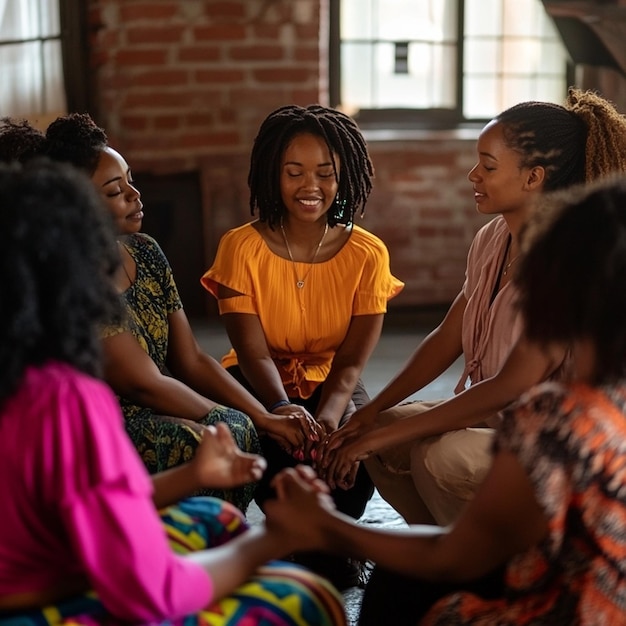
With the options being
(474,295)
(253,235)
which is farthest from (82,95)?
(474,295)

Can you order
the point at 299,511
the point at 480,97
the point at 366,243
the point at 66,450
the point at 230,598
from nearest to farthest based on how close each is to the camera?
the point at 66,450, the point at 230,598, the point at 299,511, the point at 366,243, the point at 480,97

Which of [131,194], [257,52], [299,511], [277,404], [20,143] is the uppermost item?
[257,52]

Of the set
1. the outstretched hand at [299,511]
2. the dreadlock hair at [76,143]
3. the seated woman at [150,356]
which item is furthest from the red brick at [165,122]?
the outstretched hand at [299,511]

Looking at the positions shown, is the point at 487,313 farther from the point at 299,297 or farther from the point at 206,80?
the point at 206,80

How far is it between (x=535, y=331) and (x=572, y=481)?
222 millimetres

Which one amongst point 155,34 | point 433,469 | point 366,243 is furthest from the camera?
point 155,34

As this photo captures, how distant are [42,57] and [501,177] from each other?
11.4ft

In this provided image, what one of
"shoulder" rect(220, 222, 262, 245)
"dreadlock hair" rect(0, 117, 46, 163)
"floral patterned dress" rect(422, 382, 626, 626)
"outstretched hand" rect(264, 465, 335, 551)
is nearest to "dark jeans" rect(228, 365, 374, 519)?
"shoulder" rect(220, 222, 262, 245)

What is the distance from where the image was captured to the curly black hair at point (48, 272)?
1.43 metres

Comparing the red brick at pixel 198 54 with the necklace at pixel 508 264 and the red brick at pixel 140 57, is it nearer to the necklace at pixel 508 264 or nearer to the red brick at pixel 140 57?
the red brick at pixel 140 57

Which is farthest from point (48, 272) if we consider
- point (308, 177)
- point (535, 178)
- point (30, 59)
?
point (30, 59)

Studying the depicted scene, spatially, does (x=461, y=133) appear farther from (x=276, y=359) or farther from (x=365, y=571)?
(x=365, y=571)

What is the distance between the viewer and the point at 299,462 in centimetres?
271

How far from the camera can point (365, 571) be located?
109 inches
